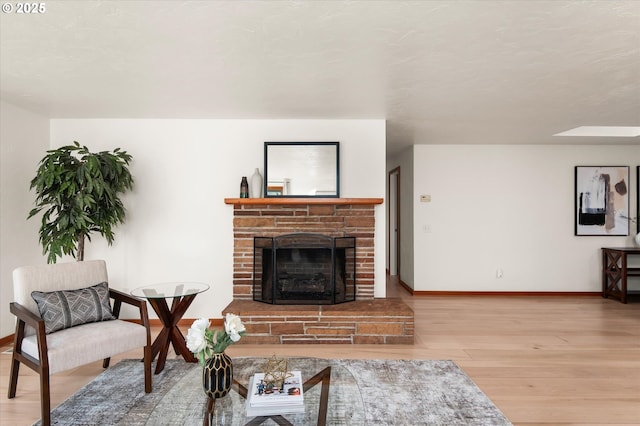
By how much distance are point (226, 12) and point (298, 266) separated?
2.76 meters

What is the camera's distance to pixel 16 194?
3.76 meters

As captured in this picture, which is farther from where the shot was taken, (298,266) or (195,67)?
(298,266)

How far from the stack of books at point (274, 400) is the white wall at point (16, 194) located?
3.21 metres

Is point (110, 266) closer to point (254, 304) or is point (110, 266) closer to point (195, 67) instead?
point (254, 304)

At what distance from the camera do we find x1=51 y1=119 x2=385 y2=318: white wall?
13.8 ft

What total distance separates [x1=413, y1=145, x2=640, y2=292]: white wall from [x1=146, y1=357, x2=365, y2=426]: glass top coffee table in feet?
13.2

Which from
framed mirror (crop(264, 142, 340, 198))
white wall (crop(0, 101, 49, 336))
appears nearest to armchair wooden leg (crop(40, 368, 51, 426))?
white wall (crop(0, 101, 49, 336))

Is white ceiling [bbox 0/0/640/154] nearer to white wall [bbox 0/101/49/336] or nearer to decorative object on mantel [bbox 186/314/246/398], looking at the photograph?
white wall [bbox 0/101/49/336]

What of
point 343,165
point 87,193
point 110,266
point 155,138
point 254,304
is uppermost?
point 155,138

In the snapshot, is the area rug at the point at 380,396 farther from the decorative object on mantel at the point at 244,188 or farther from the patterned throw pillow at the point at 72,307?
the decorative object on mantel at the point at 244,188

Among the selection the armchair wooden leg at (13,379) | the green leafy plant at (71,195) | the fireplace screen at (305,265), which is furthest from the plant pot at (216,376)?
the green leafy plant at (71,195)

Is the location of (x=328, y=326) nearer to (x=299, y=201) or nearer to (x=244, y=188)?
(x=299, y=201)

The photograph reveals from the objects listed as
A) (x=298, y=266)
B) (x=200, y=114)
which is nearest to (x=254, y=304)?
(x=298, y=266)

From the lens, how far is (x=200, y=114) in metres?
4.01
